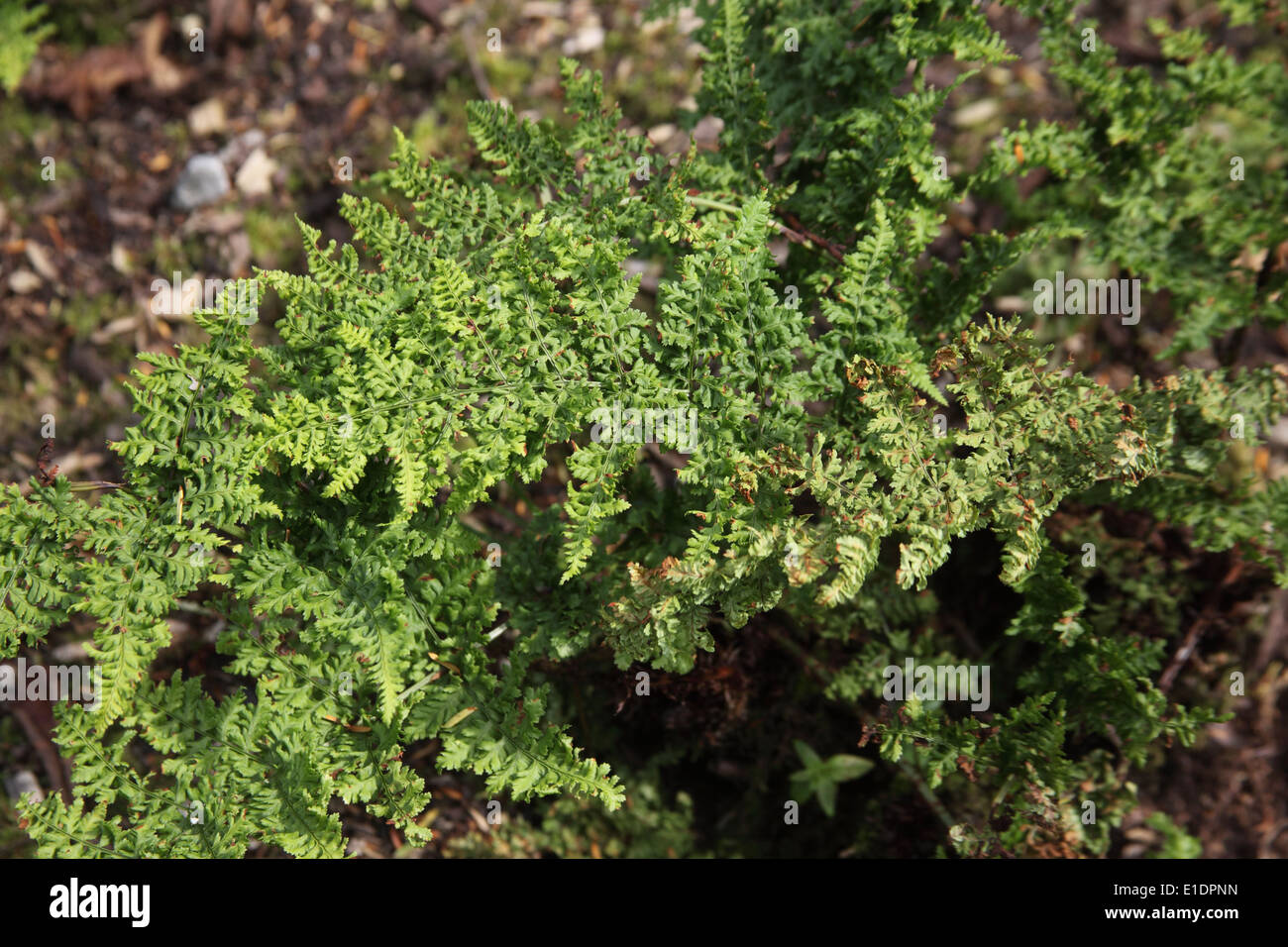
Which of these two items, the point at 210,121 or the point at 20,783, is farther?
the point at 210,121

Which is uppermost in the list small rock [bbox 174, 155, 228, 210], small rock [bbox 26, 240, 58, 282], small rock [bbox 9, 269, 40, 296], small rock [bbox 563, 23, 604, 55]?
small rock [bbox 563, 23, 604, 55]

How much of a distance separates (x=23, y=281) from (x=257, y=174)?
4.48 ft

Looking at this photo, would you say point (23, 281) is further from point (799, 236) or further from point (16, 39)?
point (799, 236)

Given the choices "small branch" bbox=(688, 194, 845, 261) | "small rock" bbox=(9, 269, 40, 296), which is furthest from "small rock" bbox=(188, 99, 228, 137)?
"small branch" bbox=(688, 194, 845, 261)

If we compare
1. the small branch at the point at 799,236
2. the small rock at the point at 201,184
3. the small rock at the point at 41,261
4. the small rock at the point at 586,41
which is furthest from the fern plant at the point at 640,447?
the small rock at the point at 41,261

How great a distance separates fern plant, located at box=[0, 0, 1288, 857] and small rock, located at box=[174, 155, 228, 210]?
2207 mm

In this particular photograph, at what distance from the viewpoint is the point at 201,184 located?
4.94 m

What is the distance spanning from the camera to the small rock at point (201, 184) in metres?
4.94

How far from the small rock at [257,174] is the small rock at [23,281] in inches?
46.9

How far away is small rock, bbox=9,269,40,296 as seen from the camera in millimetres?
4961

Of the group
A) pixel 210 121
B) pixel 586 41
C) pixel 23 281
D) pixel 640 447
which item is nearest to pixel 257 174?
pixel 210 121

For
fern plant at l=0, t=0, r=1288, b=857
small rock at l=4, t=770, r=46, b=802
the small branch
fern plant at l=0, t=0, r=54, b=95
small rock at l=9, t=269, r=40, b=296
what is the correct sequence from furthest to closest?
small rock at l=9, t=269, r=40, b=296 → fern plant at l=0, t=0, r=54, b=95 → small rock at l=4, t=770, r=46, b=802 → the small branch → fern plant at l=0, t=0, r=1288, b=857

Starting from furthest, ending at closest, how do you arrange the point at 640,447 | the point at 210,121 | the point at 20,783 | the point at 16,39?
the point at 210,121
the point at 16,39
the point at 20,783
the point at 640,447

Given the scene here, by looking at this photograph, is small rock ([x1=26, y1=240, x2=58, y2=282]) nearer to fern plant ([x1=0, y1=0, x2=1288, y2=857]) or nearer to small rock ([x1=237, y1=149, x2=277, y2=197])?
small rock ([x1=237, y1=149, x2=277, y2=197])
